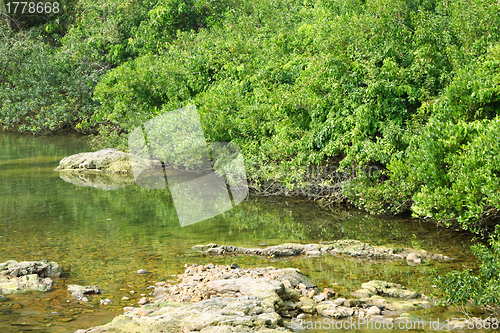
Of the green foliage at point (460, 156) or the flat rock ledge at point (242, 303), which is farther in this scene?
the green foliage at point (460, 156)

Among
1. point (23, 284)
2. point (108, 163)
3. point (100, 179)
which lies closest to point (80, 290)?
point (23, 284)

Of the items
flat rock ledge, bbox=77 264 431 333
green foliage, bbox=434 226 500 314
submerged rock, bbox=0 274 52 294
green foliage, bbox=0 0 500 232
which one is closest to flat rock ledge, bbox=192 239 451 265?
green foliage, bbox=0 0 500 232

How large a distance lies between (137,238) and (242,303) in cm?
516

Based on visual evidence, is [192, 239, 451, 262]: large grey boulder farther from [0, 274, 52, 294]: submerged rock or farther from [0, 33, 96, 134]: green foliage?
[0, 33, 96, 134]: green foliage

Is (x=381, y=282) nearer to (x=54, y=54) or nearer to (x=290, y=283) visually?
(x=290, y=283)

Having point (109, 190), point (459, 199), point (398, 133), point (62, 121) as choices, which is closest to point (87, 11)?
point (62, 121)

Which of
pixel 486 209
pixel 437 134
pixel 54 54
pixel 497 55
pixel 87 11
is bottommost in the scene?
pixel 486 209

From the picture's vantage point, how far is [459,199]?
9.42 meters

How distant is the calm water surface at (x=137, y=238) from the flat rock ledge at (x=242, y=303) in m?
0.44

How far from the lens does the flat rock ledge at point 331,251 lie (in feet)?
32.0

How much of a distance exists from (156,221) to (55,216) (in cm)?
271

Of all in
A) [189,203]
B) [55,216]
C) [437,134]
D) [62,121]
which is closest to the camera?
[437,134]

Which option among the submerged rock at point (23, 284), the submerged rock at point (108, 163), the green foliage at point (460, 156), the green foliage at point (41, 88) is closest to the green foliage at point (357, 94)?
the green foliage at point (460, 156)

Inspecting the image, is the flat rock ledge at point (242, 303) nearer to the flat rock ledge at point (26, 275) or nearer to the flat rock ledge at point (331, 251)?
the flat rock ledge at point (331, 251)
